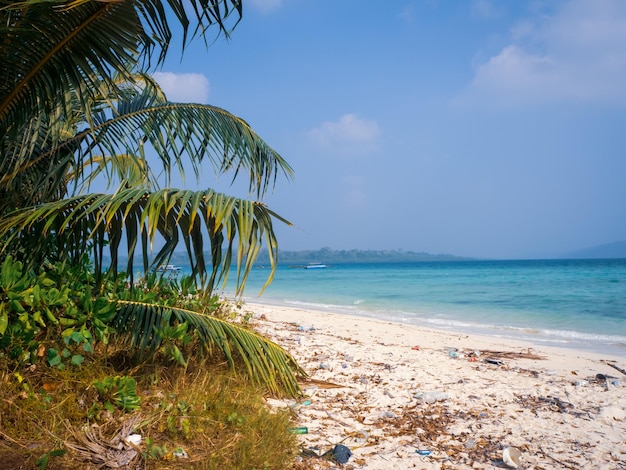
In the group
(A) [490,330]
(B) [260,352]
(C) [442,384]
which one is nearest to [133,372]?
(B) [260,352]

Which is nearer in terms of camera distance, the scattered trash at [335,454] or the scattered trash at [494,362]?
the scattered trash at [335,454]

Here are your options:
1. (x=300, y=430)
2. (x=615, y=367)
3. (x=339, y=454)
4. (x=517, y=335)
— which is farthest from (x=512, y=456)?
(x=517, y=335)

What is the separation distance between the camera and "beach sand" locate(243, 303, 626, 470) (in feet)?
10.3

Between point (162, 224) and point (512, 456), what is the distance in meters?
2.80

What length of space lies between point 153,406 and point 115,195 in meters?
1.40

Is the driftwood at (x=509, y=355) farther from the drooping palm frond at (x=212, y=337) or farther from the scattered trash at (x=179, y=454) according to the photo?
the scattered trash at (x=179, y=454)

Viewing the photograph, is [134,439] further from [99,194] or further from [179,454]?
[99,194]

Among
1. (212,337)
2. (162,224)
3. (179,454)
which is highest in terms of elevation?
(162,224)

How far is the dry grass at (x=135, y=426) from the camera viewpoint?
249cm

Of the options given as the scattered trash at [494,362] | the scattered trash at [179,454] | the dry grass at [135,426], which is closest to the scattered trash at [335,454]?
the dry grass at [135,426]

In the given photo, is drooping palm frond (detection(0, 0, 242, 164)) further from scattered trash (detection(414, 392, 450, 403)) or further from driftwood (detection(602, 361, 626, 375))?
driftwood (detection(602, 361, 626, 375))

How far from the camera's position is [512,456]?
10.0 ft

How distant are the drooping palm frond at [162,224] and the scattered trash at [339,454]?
1.17 m

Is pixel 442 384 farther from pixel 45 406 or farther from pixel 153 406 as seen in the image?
pixel 45 406
